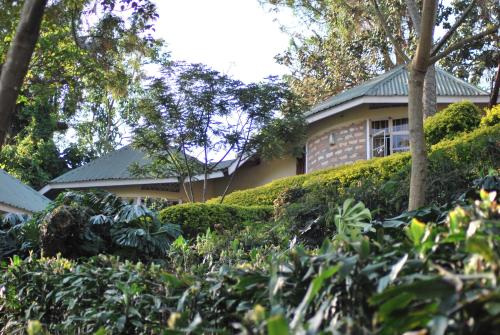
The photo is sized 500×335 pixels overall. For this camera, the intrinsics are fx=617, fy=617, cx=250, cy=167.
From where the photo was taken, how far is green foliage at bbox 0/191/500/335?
1636 millimetres

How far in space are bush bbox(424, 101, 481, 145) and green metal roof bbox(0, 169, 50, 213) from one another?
12.3m

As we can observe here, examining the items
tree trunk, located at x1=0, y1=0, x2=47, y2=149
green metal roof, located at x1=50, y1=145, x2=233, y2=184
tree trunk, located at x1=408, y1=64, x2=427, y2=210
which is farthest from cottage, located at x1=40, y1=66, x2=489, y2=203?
tree trunk, located at x1=0, y1=0, x2=47, y2=149

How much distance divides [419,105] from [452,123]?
767 centimetres

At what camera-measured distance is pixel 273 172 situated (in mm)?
24250

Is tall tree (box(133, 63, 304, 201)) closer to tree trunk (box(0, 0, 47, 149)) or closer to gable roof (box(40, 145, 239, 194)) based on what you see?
gable roof (box(40, 145, 239, 194))

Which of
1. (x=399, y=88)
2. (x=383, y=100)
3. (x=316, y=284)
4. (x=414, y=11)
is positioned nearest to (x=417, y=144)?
(x=414, y=11)

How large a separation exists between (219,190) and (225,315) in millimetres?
23200

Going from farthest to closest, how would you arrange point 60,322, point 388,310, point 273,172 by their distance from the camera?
point 273,172, point 60,322, point 388,310

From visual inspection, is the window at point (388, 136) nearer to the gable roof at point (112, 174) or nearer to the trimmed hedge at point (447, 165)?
the trimmed hedge at point (447, 165)

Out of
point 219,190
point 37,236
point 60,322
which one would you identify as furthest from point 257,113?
point 60,322

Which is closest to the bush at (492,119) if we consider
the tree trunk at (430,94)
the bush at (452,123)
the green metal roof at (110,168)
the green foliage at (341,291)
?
the bush at (452,123)

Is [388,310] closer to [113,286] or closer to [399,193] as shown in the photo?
[113,286]

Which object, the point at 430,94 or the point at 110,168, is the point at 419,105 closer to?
the point at 430,94

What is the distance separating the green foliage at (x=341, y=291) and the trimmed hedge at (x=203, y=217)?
8874mm
